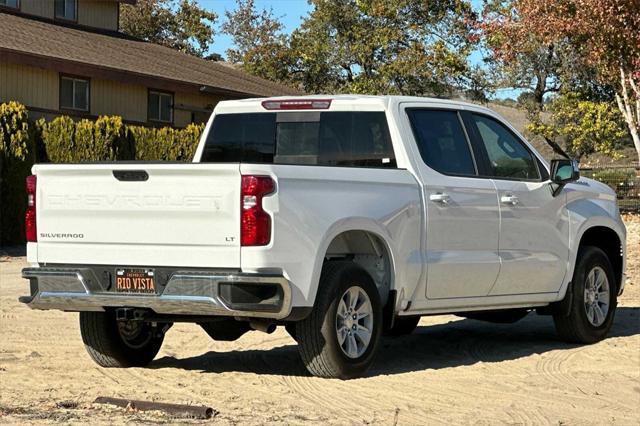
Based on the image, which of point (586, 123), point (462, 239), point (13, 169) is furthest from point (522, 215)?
point (586, 123)

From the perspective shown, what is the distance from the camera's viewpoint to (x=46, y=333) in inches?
455

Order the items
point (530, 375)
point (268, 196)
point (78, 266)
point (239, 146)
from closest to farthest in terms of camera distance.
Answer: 1. point (268, 196)
2. point (78, 266)
3. point (530, 375)
4. point (239, 146)

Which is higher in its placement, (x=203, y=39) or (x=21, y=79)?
(x=203, y=39)

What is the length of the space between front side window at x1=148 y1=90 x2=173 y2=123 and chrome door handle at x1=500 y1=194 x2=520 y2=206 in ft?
80.1

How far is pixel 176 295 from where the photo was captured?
27.5 ft

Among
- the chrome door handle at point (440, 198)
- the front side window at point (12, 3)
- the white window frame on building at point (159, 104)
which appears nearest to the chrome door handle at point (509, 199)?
the chrome door handle at point (440, 198)

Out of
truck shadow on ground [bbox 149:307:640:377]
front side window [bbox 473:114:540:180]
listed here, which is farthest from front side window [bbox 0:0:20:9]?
front side window [bbox 473:114:540:180]

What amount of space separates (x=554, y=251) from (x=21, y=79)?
2087cm

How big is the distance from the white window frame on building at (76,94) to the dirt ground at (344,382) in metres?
19.0

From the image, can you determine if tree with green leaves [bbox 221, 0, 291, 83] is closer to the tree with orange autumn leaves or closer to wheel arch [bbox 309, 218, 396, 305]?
the tree with orange autumn leaves

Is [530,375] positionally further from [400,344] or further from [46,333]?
[46,333]

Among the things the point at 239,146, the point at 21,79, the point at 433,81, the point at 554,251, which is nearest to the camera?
the point at 239,146

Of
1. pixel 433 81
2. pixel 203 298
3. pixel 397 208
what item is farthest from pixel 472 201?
pixel 433 81

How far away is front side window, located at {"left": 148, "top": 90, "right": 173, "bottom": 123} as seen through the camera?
112 feet
